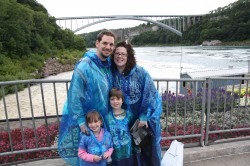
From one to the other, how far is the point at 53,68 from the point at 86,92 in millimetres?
19563

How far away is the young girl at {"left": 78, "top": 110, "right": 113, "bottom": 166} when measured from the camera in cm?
190

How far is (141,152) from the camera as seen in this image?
215 centimetres

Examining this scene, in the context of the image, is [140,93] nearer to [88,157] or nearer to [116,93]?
[116,93]

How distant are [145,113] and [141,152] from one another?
13.6 inches

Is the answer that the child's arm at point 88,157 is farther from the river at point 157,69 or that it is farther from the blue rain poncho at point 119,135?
the river at point 157,69

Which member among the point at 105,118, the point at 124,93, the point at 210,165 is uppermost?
the point at 124,93

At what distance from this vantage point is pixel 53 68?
2061 centimetres

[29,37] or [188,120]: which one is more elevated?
[29,37]

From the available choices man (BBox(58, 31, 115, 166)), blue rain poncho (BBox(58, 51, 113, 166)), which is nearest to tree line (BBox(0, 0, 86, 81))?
blue rain poncho (BBox(58, 51, 113, 166))

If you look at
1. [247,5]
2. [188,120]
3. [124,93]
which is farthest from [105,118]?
[247,5]

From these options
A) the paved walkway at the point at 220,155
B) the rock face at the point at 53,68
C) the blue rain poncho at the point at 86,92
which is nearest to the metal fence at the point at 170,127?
the paved walkway at the point at 220,155

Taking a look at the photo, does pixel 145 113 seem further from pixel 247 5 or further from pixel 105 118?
pixel 247 5

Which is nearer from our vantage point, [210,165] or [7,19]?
[210,165]

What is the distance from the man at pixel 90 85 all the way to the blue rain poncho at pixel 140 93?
0.12 meters
